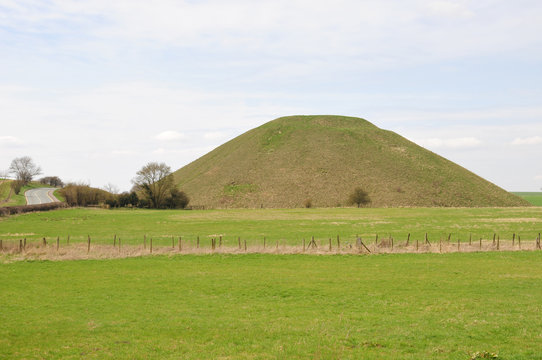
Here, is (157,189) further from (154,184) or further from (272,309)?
(272,309)

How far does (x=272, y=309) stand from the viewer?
20.3 meters

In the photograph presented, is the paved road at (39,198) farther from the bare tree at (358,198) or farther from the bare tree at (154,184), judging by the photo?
the bare tree at (358,198)

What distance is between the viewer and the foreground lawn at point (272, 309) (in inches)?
589

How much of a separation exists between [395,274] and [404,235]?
23.8 m

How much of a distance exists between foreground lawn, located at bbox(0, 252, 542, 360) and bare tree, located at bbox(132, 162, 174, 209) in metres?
82.8

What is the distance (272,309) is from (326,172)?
120 meters

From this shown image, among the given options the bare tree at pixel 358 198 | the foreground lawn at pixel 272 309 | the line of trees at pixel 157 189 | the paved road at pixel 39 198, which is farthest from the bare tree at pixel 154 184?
the foreground lawn at pixel 272 309

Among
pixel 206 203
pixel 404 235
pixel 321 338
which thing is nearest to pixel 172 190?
pixel 206 203

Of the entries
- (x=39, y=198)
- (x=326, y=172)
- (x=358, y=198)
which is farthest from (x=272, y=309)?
(x=326, y=172)

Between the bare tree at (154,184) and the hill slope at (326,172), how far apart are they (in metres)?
13.1

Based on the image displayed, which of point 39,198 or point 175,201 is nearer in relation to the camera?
point 175,201

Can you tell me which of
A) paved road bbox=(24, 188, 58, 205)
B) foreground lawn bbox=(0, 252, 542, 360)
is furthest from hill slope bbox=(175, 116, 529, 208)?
foreground lawn bbox=(0, 252, 542, 360)

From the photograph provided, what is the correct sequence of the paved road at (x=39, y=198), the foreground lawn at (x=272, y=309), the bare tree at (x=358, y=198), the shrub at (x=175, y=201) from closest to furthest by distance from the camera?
the foreground lawn at (x=272, y=309) < the paved road at (x=39, y=198) < the bare tree at (x=358, y=198) < the shrub at (x=175, y=201)

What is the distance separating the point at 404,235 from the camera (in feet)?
168
